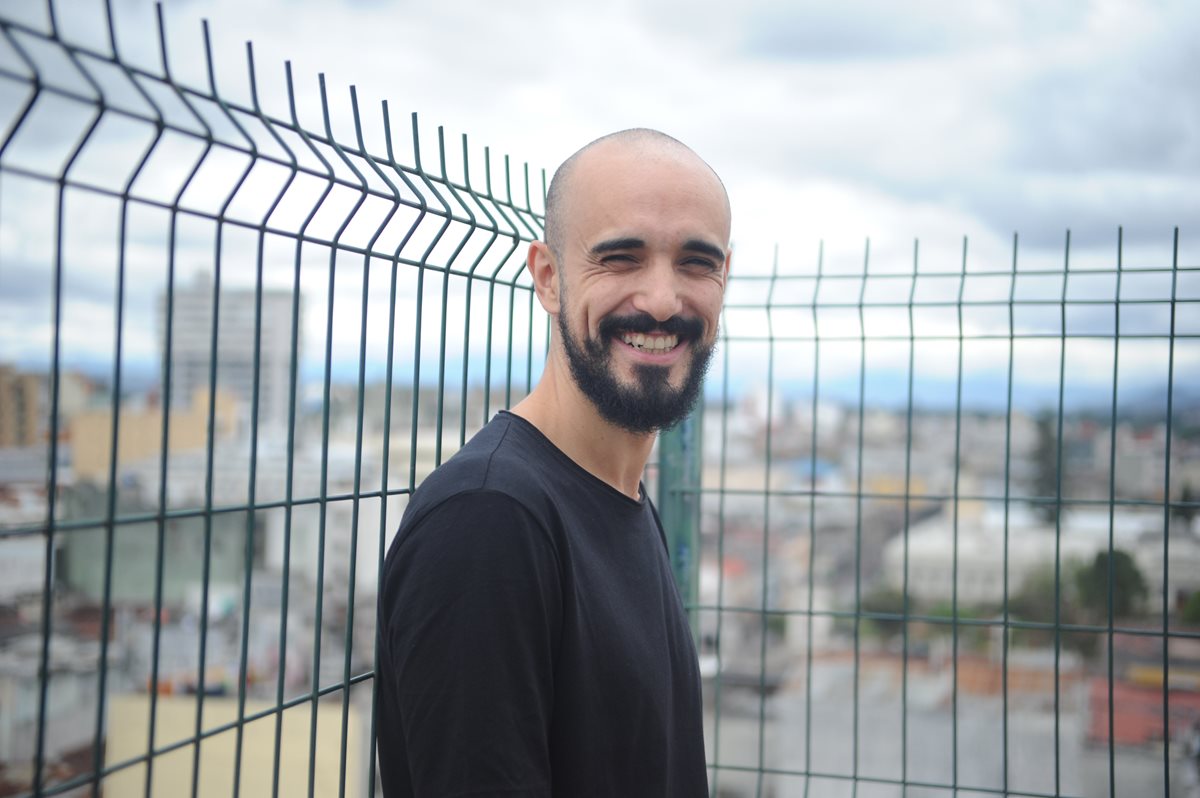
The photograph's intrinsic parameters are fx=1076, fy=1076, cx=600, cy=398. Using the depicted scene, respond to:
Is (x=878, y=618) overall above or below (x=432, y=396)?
below

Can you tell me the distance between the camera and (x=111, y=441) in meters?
1.46

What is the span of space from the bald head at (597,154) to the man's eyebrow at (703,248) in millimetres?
117

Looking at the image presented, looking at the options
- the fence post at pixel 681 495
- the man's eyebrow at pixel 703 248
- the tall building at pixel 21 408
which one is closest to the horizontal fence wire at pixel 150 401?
the tall building at pixel 21 408

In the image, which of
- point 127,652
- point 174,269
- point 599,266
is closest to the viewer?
point 174,269

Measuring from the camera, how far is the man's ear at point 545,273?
1951 mm

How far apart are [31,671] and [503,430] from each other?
79cm

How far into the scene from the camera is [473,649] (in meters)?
1.40

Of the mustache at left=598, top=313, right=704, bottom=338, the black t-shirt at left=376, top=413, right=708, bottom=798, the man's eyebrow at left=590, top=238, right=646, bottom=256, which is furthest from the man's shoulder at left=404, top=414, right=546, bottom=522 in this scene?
the man's eyebrow at left=590, top=238, right=646, bottom=256

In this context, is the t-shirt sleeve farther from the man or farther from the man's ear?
the man's ear

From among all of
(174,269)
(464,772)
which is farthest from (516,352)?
(464,772)

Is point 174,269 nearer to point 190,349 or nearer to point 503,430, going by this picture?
point 503,430

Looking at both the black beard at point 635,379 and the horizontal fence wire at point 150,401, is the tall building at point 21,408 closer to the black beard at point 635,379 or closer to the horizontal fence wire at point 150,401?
the horizontal fence wire at point 150,401

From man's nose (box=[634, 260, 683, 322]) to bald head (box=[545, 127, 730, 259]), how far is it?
194mm

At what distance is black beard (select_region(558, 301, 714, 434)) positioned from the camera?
71.2 inches
